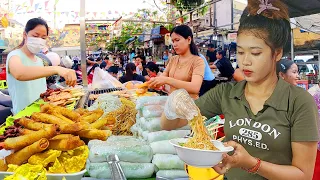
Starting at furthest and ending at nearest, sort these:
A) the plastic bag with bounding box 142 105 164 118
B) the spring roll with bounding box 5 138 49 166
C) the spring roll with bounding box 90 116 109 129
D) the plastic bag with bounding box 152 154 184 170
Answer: the plastic bag with bounding box 142 105 164 118 → the spring roll with bounding box 90 116 109 129 → the plastic bag with bounding box 152 154 184 170 → the spring roll with bounding box 5 138 49 166

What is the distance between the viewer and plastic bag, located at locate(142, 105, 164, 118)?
236cm

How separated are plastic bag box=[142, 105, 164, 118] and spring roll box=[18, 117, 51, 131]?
741 millimetres

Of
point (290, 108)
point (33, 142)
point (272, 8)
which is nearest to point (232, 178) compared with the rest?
point (290, 108)

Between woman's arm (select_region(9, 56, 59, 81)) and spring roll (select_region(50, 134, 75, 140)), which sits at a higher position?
woman's arm (select_region(9, 56, 59, 81))

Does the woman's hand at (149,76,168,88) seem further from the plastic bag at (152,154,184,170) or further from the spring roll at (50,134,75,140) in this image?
the spring roll at (50,134,75,140)

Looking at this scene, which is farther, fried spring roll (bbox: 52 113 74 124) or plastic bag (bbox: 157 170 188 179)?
fried spring roll (bbox: 52 113 74 124)

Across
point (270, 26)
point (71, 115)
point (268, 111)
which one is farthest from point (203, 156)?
point (71, 115)

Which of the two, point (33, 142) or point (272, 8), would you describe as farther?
point (33, 142)

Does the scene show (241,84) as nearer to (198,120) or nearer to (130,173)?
(198,120)

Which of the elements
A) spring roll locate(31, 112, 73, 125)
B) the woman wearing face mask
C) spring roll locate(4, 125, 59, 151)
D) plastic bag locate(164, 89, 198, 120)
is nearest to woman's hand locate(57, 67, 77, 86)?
the woman wearing face mask

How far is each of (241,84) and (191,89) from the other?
1.44m

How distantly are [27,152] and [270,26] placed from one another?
54.8 inches

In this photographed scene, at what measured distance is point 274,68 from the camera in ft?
5.09

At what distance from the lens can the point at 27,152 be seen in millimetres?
1735
